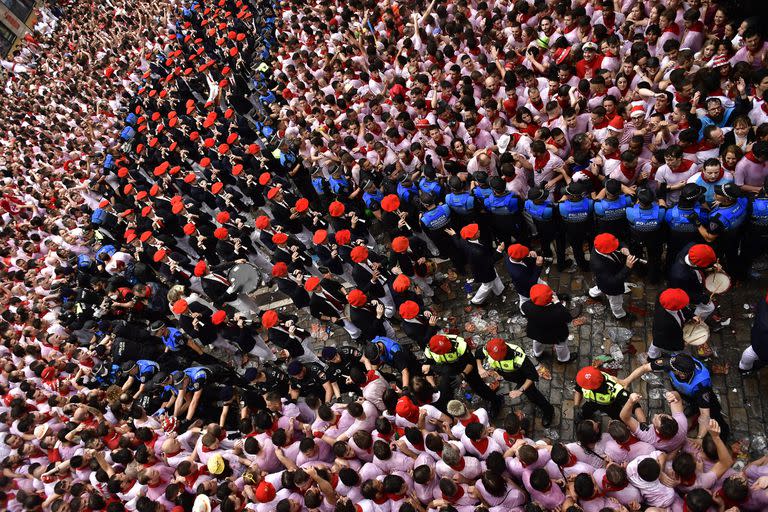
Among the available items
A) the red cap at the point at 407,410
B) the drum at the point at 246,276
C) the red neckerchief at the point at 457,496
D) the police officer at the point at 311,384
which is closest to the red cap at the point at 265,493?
the police officer at the point at 311,384

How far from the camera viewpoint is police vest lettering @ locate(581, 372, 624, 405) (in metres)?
5.53

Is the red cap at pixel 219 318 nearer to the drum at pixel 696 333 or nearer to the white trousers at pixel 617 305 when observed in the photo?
the white trousers at pixel 617 305

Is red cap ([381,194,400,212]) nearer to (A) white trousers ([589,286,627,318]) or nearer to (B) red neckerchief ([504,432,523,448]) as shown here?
(A) white trousers ([589,286,627,318])

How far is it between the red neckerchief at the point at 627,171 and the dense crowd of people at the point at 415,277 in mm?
63

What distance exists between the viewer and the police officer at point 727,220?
19.7 feet

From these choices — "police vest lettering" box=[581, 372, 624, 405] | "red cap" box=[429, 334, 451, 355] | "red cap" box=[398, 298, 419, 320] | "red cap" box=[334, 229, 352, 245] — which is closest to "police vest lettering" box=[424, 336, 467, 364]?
"red cap" box=[429, 334, 451, 355]

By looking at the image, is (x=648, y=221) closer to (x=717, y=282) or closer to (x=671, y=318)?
(x=717, y=282)

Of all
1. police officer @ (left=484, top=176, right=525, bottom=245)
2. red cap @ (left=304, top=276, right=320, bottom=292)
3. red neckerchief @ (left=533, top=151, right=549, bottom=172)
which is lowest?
red cap @ (left=304, top=276, right=320, bottom=292)

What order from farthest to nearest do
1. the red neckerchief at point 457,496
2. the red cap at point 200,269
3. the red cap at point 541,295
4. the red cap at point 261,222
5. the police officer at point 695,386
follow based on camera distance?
the red cap at point 261,222 < the red cap at point 200,269 < the red cap at point 541,295 < the red neckerchief at point 457,496 < the police officer at point 695,386

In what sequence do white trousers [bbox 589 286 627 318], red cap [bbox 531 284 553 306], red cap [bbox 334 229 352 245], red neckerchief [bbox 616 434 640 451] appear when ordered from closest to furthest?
red neckerchief [bbox 616 434 640 451]
red cap [bbox 531 284 553 306]
white trousers [bbox 589 286 627 318]
red cap [bbox 334 229 352 245]

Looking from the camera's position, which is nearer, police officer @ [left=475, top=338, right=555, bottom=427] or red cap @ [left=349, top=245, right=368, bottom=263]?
police officer @ [left=475, top=338, right=555, bottom=427]

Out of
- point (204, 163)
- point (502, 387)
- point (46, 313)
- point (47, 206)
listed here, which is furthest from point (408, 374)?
point (47, 206)

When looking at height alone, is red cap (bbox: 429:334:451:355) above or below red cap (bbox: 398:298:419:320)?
below

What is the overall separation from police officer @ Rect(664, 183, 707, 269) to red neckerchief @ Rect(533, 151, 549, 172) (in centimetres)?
207
